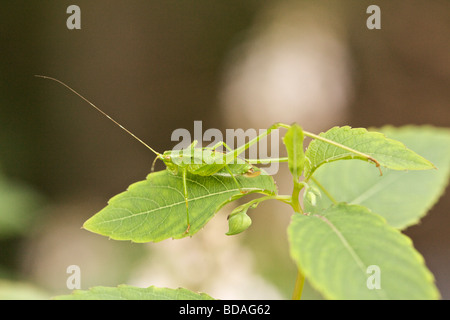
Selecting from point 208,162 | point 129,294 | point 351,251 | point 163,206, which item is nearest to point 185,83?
point 208,162

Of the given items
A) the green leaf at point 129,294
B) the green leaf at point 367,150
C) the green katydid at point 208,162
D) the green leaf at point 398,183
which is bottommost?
the green leaf at point 129,294

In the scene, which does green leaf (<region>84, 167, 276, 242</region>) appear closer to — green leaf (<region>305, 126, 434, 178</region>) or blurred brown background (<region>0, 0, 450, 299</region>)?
green leaf (<region>305, 126, 434, 178</region>)

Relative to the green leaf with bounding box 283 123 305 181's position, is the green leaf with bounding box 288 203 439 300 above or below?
below

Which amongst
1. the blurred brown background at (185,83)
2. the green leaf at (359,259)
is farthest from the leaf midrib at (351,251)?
the blurred brown background at (185,83)

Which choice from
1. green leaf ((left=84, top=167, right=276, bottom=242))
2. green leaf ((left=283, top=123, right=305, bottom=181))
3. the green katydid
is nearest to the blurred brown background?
the green katydid

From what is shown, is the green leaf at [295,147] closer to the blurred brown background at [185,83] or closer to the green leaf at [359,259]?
the green leaf at [359,259]
